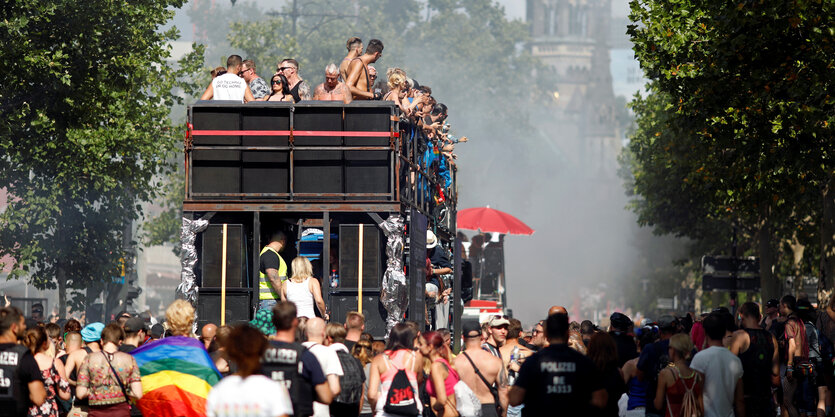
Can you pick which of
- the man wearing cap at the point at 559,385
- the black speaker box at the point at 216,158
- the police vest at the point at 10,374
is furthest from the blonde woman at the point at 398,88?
the police vest at the point at 10,374

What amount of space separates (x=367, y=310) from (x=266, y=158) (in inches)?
78.3

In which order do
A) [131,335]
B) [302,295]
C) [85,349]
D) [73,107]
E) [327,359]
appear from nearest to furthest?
[327,359]
[131,335]
[85,349]
[302,295]
[73,107]

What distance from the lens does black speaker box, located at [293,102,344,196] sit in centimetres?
1387

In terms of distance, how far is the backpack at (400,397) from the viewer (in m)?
10.2

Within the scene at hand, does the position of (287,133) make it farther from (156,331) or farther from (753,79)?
(753,79)

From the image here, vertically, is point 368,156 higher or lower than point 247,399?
higher

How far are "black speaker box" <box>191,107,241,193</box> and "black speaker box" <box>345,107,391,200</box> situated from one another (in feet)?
3.96

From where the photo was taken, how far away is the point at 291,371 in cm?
836

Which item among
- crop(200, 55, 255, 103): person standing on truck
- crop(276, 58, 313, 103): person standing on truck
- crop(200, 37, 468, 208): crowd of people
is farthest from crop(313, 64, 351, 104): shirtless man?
crop(200, 55, 255, 103): person standing on truck

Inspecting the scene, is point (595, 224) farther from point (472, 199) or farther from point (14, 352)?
point (14, 352)

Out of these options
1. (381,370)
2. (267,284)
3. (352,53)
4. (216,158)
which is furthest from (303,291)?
(352,53)

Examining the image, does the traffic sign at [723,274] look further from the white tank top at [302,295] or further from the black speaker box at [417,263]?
the white tank top at [302,295]

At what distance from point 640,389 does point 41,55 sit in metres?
17.0

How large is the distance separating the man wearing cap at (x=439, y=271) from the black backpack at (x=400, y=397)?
6605 millimetres
